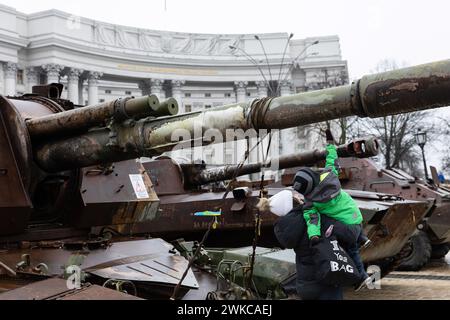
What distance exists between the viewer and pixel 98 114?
14.8ft

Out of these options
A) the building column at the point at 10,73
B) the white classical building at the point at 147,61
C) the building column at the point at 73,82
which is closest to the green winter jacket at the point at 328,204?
the white classical building at the point at 147,61

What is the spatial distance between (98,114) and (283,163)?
14.5 ft

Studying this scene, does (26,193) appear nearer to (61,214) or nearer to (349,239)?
(61,214)

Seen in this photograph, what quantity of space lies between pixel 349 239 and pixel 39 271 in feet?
7.05

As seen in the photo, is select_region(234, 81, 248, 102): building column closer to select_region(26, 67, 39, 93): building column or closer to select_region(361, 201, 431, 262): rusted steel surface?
select_region(26, 67, 39, 93): building column

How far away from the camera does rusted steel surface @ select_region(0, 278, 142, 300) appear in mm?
3313

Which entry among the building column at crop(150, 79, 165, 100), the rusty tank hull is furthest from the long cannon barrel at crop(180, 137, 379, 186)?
the building column at crop(150, 79, 165, 100)

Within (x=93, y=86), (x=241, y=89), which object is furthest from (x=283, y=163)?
(x=241, y=89)

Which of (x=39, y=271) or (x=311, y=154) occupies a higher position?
(x=311, y=154)

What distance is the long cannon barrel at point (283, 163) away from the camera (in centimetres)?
658

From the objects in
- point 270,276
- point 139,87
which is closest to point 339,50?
point 139,87

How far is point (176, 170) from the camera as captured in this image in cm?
992

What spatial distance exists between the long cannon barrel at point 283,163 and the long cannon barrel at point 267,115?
1.76 feet

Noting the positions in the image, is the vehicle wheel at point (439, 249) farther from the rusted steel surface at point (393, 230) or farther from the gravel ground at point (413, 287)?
the rusted steel surface at point (393, 230)
